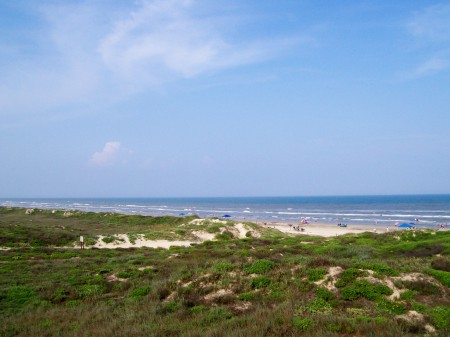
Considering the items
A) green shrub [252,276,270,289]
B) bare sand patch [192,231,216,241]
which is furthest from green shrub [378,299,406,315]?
bare sand patch [192,231,216,241]

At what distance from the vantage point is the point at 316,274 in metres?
13.3

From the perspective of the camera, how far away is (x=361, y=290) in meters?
11.9

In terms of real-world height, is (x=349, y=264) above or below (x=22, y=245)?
above

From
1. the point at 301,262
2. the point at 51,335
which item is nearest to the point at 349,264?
the point at 301,262

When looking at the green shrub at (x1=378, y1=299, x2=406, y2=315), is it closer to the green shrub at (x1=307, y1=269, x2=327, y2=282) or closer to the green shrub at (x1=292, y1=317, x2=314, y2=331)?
the green shrub at (x1=307, y1=269, x2=327, y2=282)

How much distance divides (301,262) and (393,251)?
589 inches

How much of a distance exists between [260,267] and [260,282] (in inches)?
54.9

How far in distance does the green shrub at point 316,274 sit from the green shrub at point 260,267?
1.77 metres

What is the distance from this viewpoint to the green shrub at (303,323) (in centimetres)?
888

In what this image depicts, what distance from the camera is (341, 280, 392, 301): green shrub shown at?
38.2 feet

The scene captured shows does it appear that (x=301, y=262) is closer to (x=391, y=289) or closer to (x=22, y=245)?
(x=391, y=289)

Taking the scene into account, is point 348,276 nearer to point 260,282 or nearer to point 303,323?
point 260,282

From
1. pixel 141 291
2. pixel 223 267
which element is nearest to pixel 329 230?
pixel 223 267

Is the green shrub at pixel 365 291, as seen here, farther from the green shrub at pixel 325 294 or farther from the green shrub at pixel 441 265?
the green shrub at pixel 441 265
